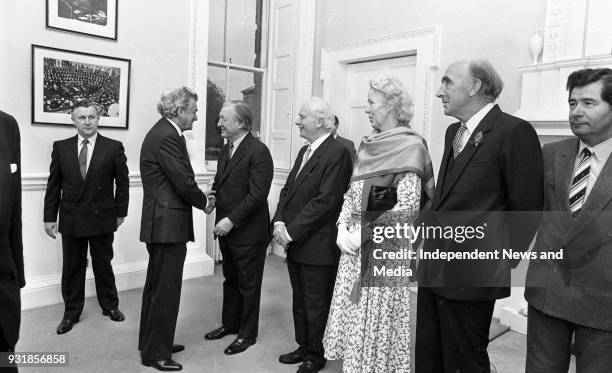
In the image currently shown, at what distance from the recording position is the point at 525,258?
184cm

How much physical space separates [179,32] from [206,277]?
2.42 m

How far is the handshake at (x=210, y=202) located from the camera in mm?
2853

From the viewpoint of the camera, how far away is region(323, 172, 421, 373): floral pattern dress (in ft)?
7.36

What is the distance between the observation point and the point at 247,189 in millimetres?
2926

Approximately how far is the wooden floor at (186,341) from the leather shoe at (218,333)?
0.14 ft

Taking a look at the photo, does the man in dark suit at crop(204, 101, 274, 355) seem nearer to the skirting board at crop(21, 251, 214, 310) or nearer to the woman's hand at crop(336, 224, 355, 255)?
the woman's hand at crop(336, 224, 355, 255)

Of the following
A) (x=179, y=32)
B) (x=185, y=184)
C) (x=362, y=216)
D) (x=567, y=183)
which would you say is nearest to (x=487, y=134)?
(x=567, y=183)

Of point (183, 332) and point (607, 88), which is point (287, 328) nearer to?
point (183, 332)

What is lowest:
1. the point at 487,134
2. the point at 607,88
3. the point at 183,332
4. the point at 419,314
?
the point at 183,332

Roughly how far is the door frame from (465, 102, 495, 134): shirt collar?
224cm

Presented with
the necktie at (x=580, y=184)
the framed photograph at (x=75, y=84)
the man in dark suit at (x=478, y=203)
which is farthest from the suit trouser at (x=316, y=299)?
the framed photograph at (x=75, y=84)

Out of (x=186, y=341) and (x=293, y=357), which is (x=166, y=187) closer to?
(x=186, y=341)

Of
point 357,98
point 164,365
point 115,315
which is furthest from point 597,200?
point 357,98

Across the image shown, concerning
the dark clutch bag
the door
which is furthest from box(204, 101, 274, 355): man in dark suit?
the door
